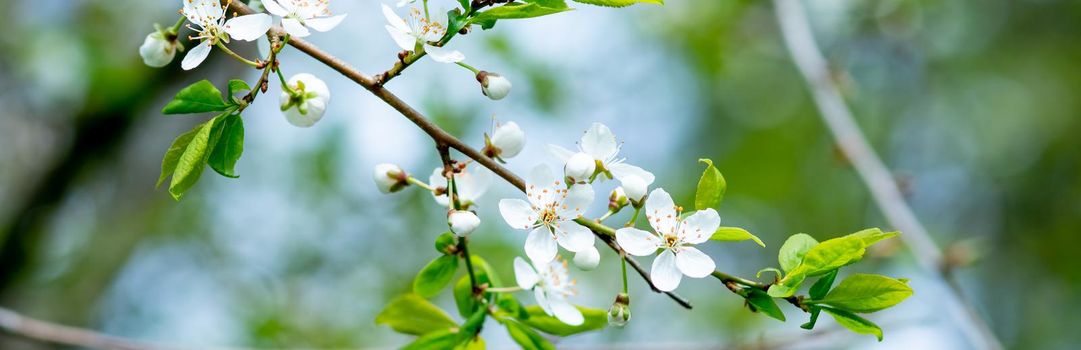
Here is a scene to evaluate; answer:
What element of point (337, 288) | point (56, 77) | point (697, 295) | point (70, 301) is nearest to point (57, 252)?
point (70, 301)

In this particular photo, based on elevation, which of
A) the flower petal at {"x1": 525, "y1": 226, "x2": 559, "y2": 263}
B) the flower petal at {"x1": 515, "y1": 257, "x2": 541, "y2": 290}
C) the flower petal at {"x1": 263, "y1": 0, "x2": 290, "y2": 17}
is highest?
the flower petal at {"x1": 525, "y1": 226, "x2": 559, "y2": 263}

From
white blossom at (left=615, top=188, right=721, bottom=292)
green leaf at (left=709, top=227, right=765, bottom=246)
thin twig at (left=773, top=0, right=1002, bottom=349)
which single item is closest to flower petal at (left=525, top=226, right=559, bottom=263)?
white blossom at (left=615, top=188, right=721, bottom=292)

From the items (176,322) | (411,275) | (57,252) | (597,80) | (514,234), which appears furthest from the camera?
(597,80)

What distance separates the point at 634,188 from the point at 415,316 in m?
0.49

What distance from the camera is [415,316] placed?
1456mm

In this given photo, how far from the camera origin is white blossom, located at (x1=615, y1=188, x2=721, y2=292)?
1131mm

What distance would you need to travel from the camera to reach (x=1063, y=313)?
804 centimetres

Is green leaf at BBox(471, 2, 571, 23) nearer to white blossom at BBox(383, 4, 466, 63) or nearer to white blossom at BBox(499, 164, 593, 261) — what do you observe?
white blossom at BBox(383, 4, 466, 63)

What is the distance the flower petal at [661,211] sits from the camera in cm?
118

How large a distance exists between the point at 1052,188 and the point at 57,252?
321 inches

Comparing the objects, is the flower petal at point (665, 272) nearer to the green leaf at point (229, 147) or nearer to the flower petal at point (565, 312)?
the flower petal at point (565, 312)

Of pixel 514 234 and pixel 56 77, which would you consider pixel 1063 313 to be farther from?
pixel 56 77

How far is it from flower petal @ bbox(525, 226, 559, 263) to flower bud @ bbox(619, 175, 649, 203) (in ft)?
0.40

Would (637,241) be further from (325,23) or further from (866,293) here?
(325,23)
